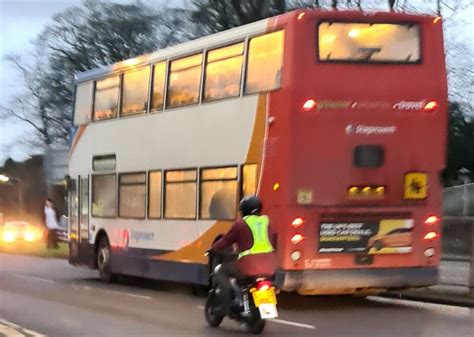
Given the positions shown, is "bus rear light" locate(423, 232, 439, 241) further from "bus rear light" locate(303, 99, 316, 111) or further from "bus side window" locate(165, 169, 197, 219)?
"bus side window" locate(165, 169, 197, 219)

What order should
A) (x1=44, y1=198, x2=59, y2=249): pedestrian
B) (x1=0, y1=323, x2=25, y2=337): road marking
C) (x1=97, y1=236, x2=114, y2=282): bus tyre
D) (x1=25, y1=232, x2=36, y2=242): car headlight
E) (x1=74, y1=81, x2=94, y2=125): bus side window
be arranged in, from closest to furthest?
(x1=0, y1=323, x2=25, y2=337): road marking, (x1=97, y1=236, x2=114, y2=282): bus tyre, (x1=74, y1=81, x2=94, y2=125): bus side window, (x1=44, y1=198, x2=59, y2=249): pedestrian, (x1=25, y1=232, x2=36, y2=242): car headlight

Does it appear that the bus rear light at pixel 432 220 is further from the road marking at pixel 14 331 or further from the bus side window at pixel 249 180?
the road marking at pixel 14 331

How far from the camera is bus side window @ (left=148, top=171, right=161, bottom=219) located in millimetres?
18609

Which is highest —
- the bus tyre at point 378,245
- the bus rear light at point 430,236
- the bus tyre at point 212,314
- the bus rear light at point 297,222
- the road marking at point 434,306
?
the bus rear light at point 297,222

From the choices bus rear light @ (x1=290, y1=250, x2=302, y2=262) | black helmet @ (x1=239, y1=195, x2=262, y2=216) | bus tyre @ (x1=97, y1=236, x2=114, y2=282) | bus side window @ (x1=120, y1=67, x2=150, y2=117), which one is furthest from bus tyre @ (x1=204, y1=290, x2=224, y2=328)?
bus tyre @ (x1=97, y1=236, x2=114, y2=282)

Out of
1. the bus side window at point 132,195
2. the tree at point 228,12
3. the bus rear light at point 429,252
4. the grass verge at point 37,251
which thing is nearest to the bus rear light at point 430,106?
the bus rear light at point 429,252

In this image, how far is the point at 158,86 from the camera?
737 inches

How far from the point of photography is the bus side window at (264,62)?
15.0 m

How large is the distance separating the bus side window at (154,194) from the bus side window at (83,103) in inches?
137

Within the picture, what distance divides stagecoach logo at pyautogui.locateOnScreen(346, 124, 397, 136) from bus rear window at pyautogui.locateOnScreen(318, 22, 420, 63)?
3.31ft

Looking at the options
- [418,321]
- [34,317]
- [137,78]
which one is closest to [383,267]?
[418,321]

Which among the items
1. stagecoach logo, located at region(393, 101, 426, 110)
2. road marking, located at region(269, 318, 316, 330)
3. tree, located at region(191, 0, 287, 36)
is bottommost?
road marking, located at region(269, 318, 316, 330)

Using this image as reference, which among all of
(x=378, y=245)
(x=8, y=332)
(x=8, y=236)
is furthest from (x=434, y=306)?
(x=8, y=236)

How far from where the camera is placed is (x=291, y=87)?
1463 centimetres
